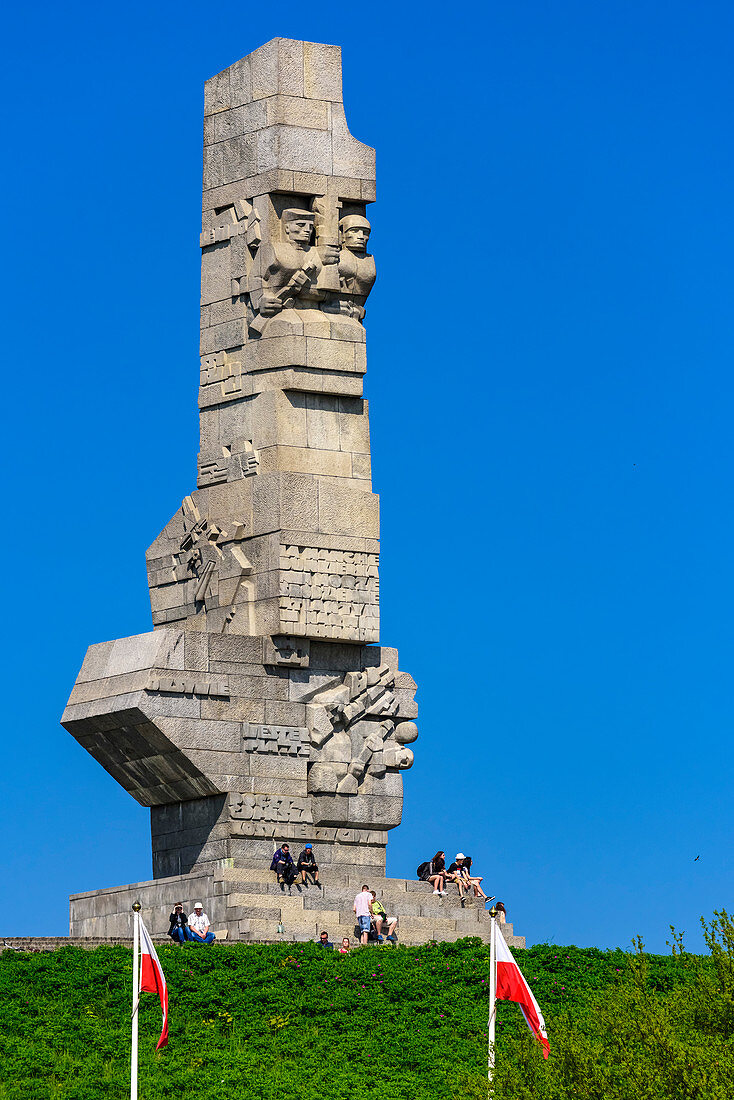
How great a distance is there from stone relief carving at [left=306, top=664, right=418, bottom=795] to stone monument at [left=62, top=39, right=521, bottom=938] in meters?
0.04

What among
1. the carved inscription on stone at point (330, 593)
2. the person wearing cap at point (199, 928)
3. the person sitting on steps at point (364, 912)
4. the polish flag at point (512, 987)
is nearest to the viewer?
the polish flag at point (512, 987)

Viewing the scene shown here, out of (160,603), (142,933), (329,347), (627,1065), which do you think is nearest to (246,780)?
(160,603)

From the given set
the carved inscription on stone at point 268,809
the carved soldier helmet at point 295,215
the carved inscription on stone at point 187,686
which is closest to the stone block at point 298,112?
the carved soldier helmet at point 295,215

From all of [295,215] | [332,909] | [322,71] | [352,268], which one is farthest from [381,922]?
[322,71]

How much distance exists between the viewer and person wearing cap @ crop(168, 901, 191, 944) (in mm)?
36812

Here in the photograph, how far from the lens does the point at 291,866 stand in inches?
1540

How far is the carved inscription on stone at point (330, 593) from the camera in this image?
41250 millimetres

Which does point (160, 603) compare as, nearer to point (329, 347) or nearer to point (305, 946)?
point (329, 347)

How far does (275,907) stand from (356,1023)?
17.6 ft

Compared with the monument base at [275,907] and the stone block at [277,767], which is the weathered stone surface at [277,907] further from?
the stone block at [277,767]

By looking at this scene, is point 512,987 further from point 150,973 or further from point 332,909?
point 332,909

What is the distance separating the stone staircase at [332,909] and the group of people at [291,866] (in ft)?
0.48

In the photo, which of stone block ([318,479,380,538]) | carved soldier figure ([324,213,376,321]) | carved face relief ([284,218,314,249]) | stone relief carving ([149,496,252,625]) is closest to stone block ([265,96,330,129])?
carved face relief ([284,218,314,249])

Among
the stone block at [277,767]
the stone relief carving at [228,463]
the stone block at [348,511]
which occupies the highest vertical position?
the stone relief carving at [228,463]
